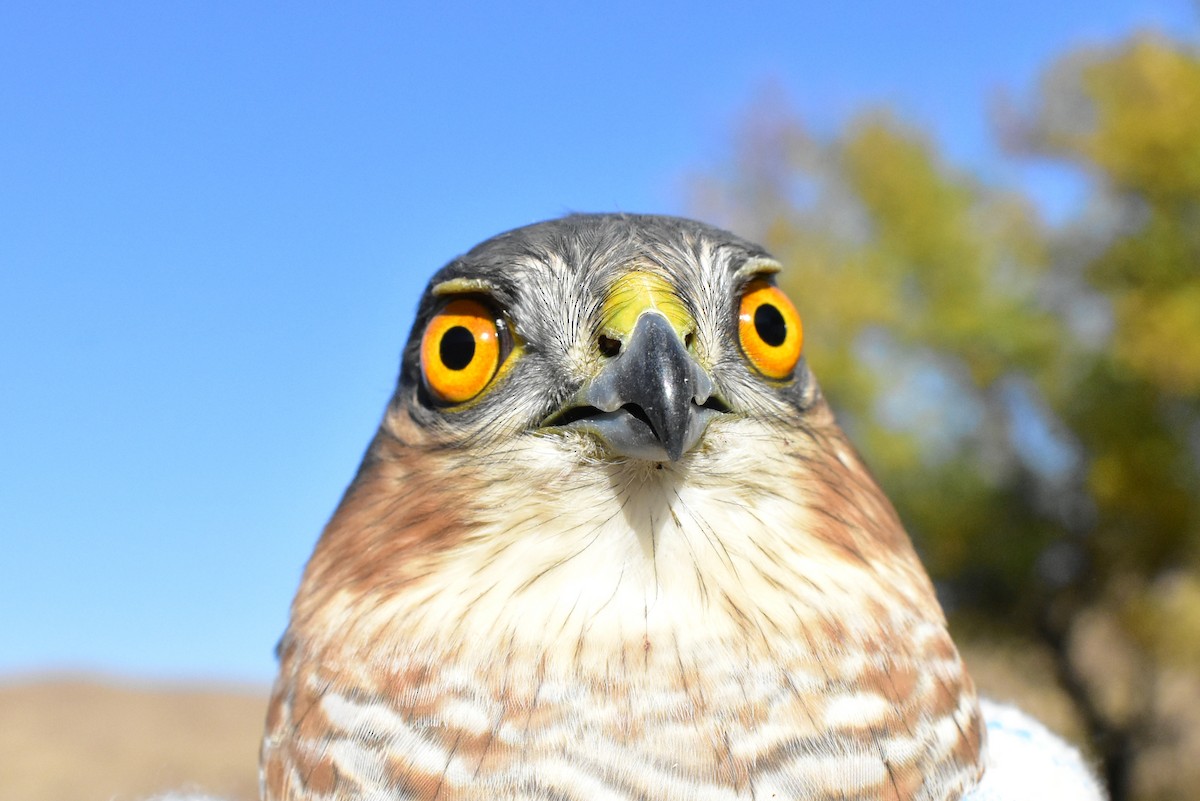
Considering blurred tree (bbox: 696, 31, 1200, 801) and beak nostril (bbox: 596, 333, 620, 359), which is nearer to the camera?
beak nostril (bbox: 596, 333, 620, 359)

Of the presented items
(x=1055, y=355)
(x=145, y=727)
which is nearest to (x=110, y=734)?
(x=145, y=727)

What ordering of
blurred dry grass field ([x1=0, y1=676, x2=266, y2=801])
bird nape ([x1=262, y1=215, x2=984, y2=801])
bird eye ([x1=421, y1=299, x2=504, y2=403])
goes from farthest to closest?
blurred dry grass field ([x1=0, y1=676, x2=266, y2=801]) < bird eye ([x1=421, y1=299, x2=504, y2=403]) < bird nape ([x1=262, y1=215, x2=984, y2=801])

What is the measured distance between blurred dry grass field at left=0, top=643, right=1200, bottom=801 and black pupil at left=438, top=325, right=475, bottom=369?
45.3 ft

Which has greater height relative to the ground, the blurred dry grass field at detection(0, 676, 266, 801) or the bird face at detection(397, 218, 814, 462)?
the bird face at detection(397, 218, 814, 462)

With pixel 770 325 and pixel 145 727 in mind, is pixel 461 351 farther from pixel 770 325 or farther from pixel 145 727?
pixel 145 727

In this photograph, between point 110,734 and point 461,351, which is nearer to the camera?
point 461,351

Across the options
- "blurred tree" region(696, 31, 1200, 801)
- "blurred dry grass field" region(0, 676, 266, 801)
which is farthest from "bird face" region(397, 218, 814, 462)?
"blurred tree" region(696, 31, 1200, 801)

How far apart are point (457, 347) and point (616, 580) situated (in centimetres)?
69

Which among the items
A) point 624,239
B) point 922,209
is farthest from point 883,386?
point 624,239

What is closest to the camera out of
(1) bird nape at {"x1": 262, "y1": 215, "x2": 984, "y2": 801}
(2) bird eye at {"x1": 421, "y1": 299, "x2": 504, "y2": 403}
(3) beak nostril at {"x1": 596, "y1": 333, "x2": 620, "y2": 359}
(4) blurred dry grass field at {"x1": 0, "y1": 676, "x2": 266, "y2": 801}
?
(1) bird nape at {"x1": 262, "y1": 215, "x2": 984, "y2": 801}

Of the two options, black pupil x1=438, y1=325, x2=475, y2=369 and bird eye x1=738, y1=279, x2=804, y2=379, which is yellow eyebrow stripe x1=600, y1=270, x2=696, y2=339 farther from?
black pupil x1=438, y1=325, x2=475, y2=369

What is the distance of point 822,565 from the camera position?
94.1 inches

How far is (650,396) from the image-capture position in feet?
6.96

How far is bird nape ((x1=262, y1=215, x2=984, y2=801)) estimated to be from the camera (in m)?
2.10
